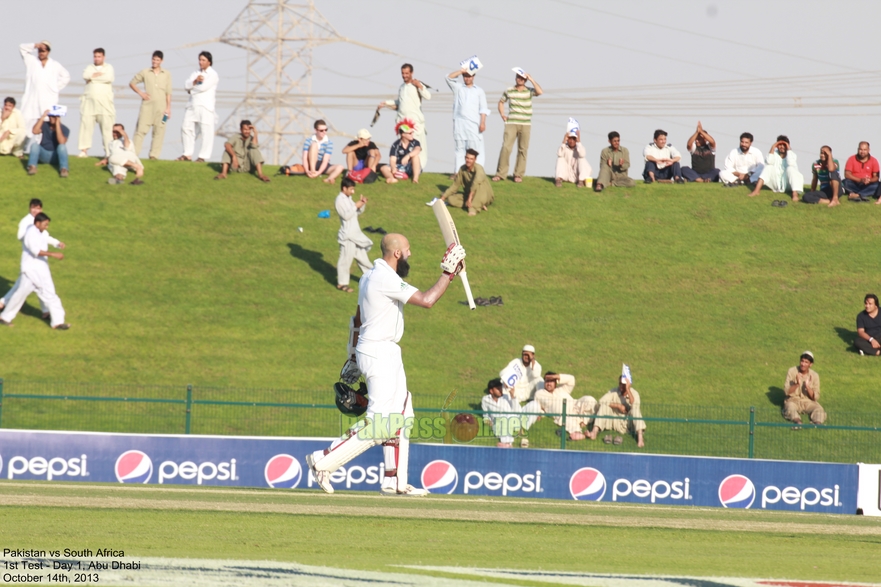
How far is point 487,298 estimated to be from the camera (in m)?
26.2

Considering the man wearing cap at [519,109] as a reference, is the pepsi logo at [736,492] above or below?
below

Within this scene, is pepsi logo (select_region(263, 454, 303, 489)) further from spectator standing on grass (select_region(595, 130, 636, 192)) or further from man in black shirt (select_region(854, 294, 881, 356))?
spectator standing on grass (select_region(595, 130, 636, 192))

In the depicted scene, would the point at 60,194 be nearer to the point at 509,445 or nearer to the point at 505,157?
the point at 505,157

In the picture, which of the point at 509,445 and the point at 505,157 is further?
the point at 505,157

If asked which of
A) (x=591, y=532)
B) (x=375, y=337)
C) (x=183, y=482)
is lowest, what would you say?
(x=183, y=482)

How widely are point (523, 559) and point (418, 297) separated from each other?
10.2ft

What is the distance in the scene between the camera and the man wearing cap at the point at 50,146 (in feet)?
91.1

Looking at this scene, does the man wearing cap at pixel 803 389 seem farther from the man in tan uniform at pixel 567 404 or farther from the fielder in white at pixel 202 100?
the fielder in white at pixel 202 100

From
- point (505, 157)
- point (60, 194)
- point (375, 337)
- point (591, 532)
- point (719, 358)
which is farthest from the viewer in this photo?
point (505, 157)

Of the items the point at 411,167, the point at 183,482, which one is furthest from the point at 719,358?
the point at 183,482

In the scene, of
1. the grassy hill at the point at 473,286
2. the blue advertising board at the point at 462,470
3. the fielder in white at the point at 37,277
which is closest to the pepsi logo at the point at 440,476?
the blue advertising board at the point at 462,470

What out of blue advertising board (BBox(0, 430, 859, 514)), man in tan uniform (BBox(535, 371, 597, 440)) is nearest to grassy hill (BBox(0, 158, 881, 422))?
man in tan uniform (BBox(535, 371, 597, 440))

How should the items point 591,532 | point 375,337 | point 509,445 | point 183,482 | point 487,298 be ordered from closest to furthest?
point 591,532
point 375,337
point 183,482
point 509,445
point 487,298

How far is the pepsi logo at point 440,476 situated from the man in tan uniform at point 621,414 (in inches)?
116
